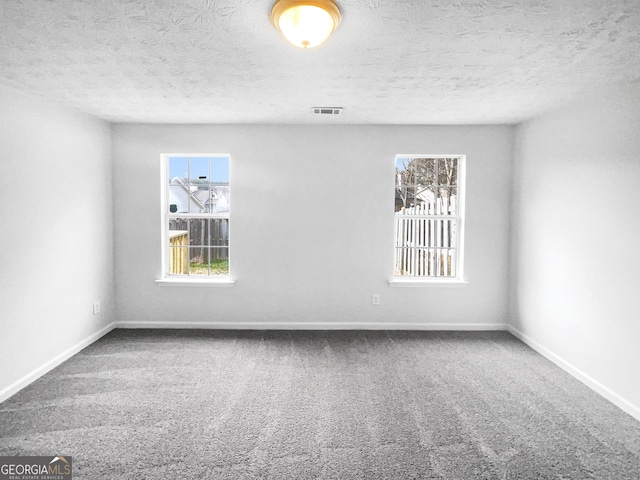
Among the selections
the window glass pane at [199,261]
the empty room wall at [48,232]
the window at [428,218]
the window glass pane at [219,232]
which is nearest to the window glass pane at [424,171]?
the window at [428,218]

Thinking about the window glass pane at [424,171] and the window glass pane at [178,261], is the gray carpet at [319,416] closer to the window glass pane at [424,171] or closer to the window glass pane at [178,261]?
the window glass pane at [178,261]

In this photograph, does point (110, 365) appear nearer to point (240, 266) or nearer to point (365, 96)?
point (240, 266)

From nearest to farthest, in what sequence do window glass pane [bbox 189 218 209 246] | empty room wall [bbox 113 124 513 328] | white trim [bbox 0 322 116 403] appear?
white trim [bbox 0 322 116 403] → empty room wall [bbox 113 124 513 328] → window glass pane [bbox 189 218 209 246]

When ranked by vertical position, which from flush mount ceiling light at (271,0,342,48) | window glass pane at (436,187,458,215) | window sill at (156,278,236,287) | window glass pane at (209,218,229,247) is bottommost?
window sill at (156,278,236,287)

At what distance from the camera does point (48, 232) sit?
319 centimetres

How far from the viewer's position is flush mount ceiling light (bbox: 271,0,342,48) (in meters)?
1.68

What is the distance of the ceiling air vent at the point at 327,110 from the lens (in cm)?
349

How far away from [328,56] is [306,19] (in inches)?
23.6

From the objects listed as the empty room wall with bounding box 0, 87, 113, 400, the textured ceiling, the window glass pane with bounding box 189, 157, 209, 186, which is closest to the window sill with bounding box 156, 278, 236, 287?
the empty room wall with bounding box 0, 87, 113, 400

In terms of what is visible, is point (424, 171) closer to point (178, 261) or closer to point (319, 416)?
point (319, 416)

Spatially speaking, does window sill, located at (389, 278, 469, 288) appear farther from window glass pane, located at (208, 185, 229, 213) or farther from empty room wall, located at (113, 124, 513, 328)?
window glass pane, located at (208, 185, 229, 213)

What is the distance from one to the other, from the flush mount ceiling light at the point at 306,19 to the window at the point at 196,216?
8.65ft

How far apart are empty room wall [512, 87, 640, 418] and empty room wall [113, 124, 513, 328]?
0.45 metres

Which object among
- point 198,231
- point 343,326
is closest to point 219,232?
point 198,231
